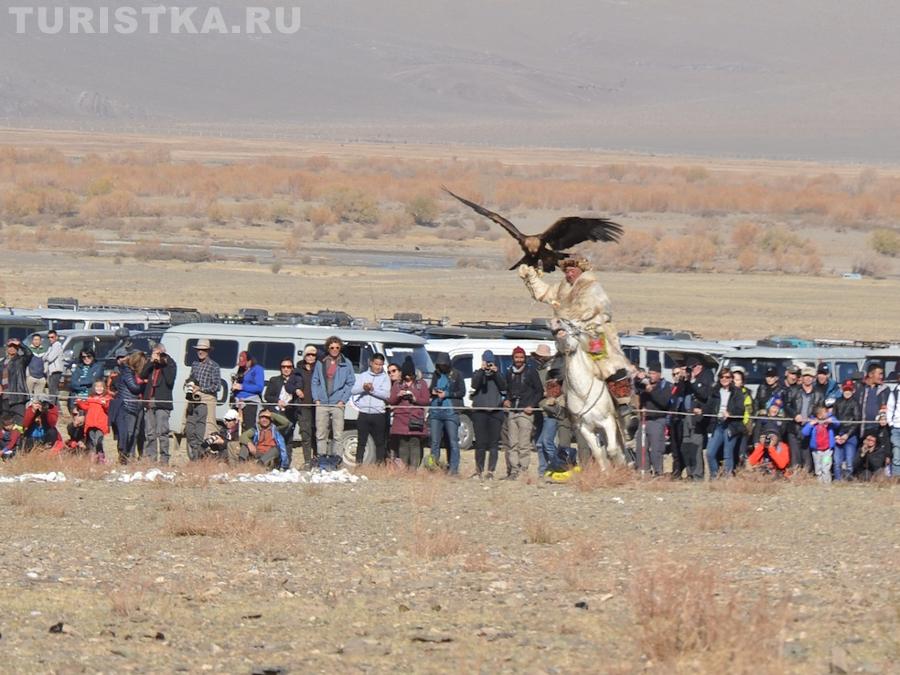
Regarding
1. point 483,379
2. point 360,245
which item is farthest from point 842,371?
point 360,245

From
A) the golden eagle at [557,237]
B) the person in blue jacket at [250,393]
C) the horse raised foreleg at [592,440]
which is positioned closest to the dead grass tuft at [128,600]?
the golden eagle at [557,237]

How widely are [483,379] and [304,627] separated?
916cm

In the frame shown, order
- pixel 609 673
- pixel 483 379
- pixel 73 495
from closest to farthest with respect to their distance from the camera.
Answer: pixel 609 673 < pixel 73 495 < pixel 483 379

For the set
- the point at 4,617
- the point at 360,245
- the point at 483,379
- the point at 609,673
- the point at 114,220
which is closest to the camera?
the point at 609,673

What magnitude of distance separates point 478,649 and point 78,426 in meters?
10.8

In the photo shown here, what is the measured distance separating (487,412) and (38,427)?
4.98m

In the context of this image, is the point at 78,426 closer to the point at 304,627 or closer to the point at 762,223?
the point at 304,627

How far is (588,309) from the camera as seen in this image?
1788cm

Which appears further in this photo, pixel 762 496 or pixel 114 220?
pixel 114 220

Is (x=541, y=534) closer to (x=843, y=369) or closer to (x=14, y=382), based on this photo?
(x=14, y=382)

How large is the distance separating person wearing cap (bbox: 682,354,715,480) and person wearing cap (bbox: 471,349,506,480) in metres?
2.01

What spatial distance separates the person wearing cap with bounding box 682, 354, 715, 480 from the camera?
19953mm

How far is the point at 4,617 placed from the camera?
38.1 feet

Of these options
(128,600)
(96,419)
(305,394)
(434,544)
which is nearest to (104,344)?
(96,419)
